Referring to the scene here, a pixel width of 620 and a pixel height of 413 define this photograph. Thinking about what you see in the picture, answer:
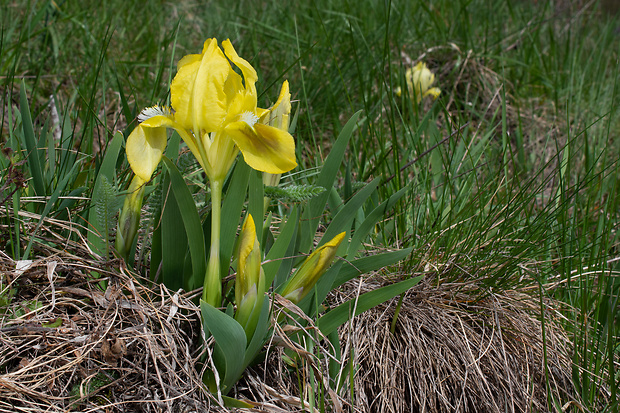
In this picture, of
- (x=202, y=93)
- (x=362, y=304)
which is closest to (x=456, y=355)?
(x=362, y=304)

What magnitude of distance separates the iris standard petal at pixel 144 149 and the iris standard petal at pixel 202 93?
62 mm

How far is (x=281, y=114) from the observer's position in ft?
3.33

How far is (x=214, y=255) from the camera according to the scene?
2.92 ft

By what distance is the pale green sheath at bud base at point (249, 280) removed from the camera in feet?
2.80

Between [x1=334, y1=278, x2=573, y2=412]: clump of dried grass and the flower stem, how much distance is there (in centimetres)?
37

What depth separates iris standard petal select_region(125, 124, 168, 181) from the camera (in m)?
0.85

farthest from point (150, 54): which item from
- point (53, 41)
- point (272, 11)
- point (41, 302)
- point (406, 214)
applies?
point (41, 302)

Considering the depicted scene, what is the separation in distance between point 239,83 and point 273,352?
1.75 feet

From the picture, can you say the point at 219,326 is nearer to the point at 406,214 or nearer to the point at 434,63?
the point at 406,214

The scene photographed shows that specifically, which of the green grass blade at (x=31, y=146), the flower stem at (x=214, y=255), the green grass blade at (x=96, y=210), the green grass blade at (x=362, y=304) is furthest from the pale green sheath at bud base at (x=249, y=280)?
the green grass blade at (x=31, y=146)

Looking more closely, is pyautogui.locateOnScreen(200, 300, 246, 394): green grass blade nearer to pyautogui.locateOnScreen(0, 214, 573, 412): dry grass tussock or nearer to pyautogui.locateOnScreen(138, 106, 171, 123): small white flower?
pyautogui.locateOnScreen(0, 214, 573, 412): dry grass tussock

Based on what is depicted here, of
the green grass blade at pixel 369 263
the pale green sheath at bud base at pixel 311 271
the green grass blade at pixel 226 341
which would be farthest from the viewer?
the green grass blade at pixel 369 263

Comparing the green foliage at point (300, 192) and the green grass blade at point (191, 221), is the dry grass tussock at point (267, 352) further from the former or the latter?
the green foliage at point (300, 192)

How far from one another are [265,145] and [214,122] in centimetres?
9
